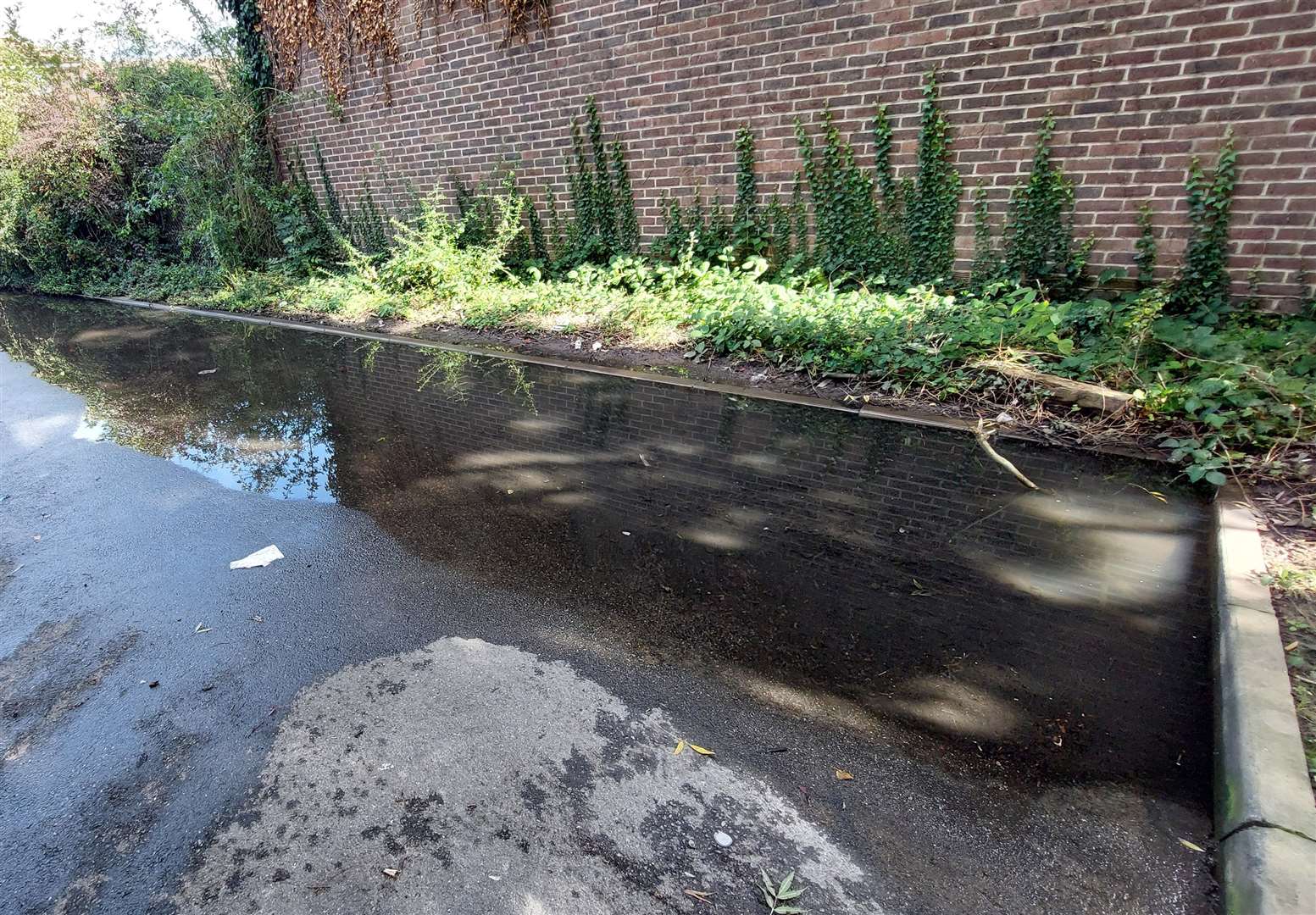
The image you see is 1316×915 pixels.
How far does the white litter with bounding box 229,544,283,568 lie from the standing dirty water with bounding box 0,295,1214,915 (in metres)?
0.02

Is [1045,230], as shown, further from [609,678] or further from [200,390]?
[200,390]

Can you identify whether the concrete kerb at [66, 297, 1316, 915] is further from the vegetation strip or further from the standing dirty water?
the vegetation strip

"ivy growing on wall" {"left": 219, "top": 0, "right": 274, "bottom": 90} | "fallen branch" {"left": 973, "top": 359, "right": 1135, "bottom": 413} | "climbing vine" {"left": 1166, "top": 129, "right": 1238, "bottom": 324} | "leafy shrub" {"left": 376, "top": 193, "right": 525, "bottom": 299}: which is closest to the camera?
"fallen branch" {"left": 973, "top": 359, "right": 1135, "bottom": 413}

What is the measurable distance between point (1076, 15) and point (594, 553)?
5276 millimetres

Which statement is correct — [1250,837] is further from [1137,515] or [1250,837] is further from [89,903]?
[89,903]

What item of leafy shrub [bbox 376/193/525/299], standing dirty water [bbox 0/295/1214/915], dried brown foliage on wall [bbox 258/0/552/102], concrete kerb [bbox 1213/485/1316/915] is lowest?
standing dirty water [bbox 0/295/1214/915]

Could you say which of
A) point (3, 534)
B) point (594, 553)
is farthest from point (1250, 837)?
point (3, 534)

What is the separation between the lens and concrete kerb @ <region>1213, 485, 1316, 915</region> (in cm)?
161

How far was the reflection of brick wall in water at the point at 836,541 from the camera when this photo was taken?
255 cm

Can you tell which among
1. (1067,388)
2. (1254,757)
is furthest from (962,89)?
(1254,757)

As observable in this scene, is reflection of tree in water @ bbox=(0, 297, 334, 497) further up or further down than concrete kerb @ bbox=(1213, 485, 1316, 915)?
further down

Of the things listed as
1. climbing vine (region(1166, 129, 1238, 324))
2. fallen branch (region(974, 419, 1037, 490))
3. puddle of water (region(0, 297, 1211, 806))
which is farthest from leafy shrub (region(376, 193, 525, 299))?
climbing vine (region(1166, 129, 1238, 324))

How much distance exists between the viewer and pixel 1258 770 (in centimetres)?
189

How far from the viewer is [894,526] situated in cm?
349
